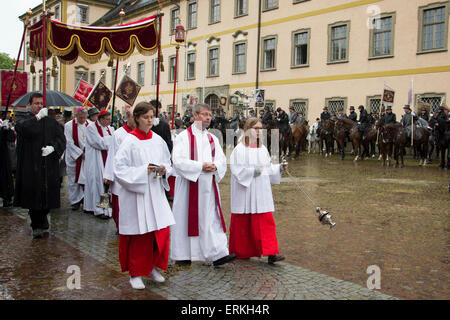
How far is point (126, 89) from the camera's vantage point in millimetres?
8953

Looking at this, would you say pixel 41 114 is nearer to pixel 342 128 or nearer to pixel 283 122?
pixel 283 122

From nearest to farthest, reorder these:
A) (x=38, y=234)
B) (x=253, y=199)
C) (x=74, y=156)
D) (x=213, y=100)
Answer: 1. (x=253, y=199)
2. (x=38, y=234)
3. (x=74, y=156)
4. (x=213, y=100)

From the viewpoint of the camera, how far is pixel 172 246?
202 inches

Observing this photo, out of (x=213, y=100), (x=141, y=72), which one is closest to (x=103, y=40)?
(x=213, y=100)

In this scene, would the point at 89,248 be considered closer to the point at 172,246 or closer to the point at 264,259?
the point at 172,246

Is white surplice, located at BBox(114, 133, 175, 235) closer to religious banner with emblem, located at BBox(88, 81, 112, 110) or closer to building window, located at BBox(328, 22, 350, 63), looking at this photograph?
religious banner with emblem, located at BBox(88, 81, 112, 110)

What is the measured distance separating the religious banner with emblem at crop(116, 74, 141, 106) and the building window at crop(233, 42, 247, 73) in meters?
21.8

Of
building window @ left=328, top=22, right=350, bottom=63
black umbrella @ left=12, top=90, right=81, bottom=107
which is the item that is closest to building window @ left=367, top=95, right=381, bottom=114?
building window @ left=328, top=22, right=350, bottom=63

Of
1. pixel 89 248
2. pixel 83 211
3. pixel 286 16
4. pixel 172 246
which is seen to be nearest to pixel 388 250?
pixel 172 246

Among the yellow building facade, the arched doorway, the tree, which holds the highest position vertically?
the tree

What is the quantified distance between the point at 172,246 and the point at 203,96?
94.6 feet

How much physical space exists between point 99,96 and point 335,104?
1769cm

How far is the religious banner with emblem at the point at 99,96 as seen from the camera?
9289mm

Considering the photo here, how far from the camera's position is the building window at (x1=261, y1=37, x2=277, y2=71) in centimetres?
2828
